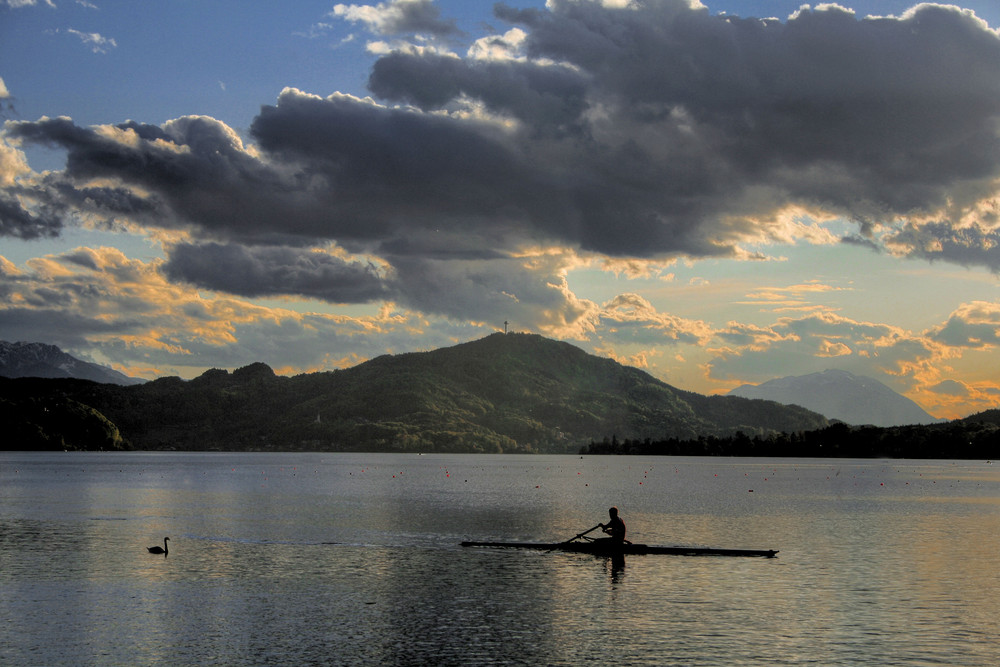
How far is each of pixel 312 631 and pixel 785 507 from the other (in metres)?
99.7

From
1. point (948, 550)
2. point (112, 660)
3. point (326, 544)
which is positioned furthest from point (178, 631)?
point (948, 550)

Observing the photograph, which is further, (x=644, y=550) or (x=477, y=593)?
(x=644, y=550)

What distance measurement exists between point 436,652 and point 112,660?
43.0 feet

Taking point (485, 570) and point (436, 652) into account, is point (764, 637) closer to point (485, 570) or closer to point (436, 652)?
point (436, 652)

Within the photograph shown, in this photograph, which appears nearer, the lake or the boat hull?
the lake

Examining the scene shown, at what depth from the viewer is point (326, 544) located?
76.8 metres

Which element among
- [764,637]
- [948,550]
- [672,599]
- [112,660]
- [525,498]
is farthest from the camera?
[525,498]

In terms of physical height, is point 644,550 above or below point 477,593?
above

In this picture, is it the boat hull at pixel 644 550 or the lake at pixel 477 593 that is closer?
the lake at pixel 477 593

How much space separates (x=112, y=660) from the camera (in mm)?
36844

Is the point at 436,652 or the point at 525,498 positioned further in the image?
the point at 525,498

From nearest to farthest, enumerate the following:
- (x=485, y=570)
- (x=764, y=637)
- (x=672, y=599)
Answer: (x=764, y=637)
(x=672, y=599)
(x=485, y=570)

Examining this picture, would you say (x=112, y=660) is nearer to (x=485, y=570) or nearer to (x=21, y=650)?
(x=21, y=650)

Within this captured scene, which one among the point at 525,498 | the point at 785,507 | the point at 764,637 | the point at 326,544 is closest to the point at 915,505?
the point at 785,507
